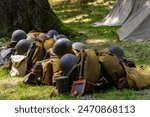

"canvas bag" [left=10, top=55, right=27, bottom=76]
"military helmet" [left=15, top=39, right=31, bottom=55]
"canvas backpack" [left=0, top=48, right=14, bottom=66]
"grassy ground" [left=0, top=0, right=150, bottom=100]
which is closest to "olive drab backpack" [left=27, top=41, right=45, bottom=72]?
"canvas bag" [left=10, top=55, right=27, bottom=76]

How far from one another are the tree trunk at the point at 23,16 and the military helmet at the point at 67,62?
6.50 m

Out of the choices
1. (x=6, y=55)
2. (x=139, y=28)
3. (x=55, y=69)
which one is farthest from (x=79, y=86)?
(x=139, y=28)

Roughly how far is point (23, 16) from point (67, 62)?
6.75m

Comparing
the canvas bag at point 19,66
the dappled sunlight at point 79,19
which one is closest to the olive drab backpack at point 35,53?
the canvas bag at point 19,66

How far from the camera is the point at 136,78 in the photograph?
27.8ft

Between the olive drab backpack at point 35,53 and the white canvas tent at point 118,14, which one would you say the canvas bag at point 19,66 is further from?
the white canvas tent at point 118,14

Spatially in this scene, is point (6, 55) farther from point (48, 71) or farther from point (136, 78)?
point (136, 78)

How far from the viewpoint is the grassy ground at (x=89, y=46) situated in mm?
8247

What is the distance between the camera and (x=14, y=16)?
15.0 metres

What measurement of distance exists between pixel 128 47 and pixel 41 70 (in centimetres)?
482

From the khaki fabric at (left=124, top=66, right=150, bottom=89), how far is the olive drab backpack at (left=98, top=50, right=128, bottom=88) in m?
0.09

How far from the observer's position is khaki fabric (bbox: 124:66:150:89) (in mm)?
8414

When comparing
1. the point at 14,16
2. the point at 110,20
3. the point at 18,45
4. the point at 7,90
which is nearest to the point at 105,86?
the point at 7,90

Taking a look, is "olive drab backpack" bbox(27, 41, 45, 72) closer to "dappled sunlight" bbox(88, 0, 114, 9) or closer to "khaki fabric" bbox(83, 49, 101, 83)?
"khaki fabric" bbox(83, 49, 101, 83)
